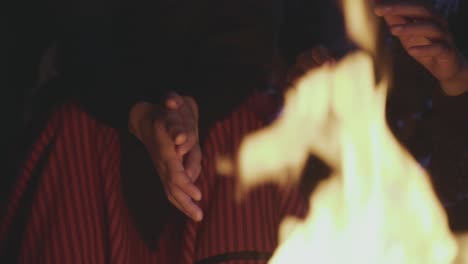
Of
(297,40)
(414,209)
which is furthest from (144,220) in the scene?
(297,40)

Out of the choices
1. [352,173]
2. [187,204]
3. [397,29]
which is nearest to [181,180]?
[187,204]

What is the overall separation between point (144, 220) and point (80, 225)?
0.11 meters

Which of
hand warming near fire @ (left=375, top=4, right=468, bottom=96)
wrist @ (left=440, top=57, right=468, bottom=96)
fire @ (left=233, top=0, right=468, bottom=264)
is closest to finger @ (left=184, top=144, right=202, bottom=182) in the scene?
fire @ (left=233, top=0, right=468, bottom=264)

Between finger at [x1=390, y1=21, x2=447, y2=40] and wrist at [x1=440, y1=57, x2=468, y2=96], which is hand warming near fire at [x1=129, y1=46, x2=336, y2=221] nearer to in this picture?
finger at [x1=390, y1=21, x2=447, y2=40]

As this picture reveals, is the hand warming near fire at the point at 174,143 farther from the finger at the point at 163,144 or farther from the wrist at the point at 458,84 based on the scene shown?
the wrist at the point at 458,84

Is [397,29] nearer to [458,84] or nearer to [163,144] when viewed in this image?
[458,84]

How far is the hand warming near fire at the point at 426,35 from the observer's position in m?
0.90

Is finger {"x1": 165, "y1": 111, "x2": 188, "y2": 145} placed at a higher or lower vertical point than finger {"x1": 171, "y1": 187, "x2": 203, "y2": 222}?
higher

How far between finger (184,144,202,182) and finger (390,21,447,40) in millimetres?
393

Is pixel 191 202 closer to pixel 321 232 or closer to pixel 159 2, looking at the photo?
pixel 321 232

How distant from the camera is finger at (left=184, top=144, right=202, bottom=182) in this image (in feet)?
2.91

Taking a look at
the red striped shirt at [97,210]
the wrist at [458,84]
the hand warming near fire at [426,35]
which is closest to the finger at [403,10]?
the hand warming near fire at [426,35]

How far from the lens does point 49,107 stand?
99 centimetres

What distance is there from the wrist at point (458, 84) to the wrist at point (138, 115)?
0.56 m
